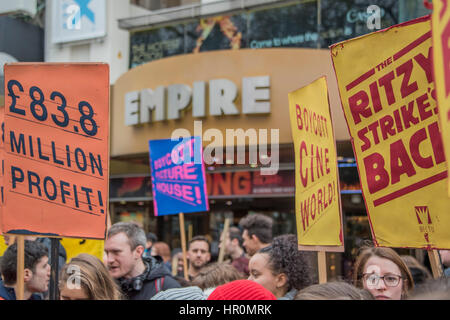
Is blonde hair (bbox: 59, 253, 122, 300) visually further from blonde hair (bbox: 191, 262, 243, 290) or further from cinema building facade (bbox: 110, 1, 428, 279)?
cinema building facade (bbox: 110, 1, 428, 279)

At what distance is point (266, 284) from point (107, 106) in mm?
1419

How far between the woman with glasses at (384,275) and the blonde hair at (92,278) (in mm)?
1362

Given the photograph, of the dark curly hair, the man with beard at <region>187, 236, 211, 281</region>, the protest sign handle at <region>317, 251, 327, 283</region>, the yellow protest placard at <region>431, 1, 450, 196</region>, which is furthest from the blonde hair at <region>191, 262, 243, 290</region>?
the yellow protest placard at <region>431, 1, 450, 196</region>

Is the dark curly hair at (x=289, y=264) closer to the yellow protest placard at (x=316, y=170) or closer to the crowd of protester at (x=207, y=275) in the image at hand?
the crowd of protester at (x=207, y=275)

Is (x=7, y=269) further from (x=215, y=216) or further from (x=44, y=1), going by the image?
A: (x=44, y=1)

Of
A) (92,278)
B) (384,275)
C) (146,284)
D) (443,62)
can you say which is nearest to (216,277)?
(146,284)

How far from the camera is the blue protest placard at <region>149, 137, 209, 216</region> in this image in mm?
7234

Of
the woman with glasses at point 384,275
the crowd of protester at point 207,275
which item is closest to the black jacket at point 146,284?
the crowd of protester at point 207,275

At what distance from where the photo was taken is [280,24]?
42.5 feet

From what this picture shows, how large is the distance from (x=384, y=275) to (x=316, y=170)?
37.1 inches

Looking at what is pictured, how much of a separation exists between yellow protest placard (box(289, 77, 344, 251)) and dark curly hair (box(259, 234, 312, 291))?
161mm
